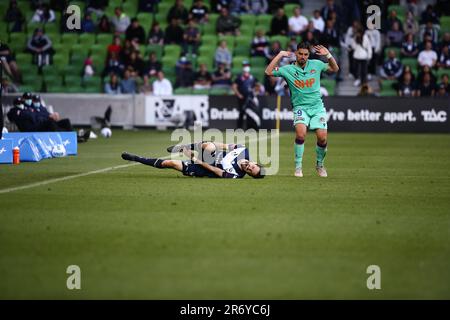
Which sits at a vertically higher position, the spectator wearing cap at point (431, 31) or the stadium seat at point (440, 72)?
the spectator wearing cap at point (431, 31)

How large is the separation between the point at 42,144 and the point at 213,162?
19.6 feet

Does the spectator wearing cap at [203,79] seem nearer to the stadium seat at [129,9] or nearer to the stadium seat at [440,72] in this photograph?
the stadium seat at [129,9]

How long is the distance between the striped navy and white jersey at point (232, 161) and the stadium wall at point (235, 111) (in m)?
17.3

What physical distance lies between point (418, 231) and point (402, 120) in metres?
22.8

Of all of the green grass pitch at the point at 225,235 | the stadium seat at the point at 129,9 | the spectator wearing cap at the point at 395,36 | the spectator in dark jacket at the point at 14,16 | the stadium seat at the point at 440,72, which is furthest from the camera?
the stadium seat at the point at 129,9

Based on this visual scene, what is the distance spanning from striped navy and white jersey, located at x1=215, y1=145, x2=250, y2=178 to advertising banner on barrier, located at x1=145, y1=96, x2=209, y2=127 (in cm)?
1741

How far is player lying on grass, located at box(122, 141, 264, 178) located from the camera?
14.9 metres

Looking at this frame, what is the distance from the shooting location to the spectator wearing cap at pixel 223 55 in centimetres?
3453

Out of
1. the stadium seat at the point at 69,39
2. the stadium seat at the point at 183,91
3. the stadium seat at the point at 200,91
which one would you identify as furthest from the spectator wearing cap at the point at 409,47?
the stadium seat at the point at 69,39

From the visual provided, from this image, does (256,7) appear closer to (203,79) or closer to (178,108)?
(203,79)

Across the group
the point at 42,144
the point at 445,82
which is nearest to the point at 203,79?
the point at 445,82

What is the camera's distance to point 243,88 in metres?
32.2

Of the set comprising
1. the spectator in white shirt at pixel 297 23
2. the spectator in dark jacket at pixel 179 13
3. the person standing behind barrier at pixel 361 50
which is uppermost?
the spectator in dark jacket at pixel 179 13

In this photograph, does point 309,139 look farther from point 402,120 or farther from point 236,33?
point 236,33
